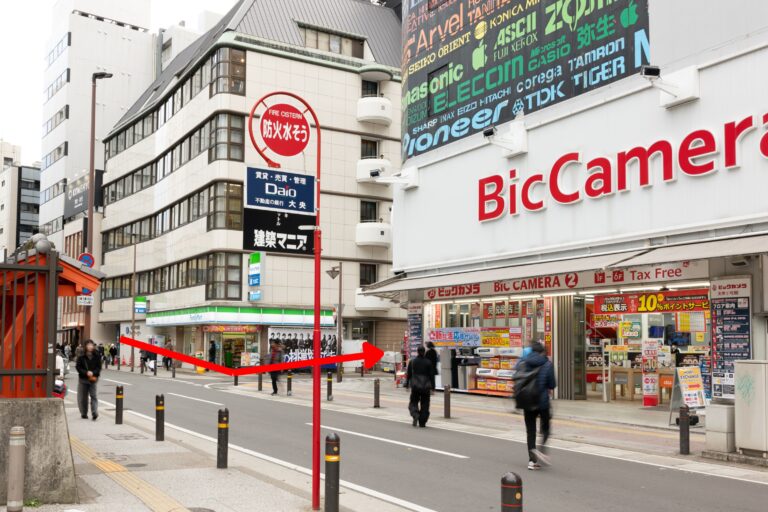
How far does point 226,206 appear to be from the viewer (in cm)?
4522

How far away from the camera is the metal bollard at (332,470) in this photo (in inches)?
294

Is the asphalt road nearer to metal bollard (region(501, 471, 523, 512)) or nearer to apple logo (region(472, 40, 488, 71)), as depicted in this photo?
metal bollard (region(501, 471, 523, 512))

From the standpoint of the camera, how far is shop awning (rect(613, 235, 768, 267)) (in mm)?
14406

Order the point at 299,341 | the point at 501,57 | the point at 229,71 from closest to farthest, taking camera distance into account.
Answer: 1. the point at 501,57
2. the point at 229,71
3. the point at 299,341

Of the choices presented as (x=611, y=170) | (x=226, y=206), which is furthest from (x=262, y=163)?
(x=611, y=170)

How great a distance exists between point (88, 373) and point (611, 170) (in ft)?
41.9

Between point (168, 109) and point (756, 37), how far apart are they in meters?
45.4

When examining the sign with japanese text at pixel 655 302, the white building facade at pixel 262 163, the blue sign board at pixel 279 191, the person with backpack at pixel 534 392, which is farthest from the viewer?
the white building facade at pixel 262 163

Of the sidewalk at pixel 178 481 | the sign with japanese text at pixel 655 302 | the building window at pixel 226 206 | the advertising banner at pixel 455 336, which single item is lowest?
the sidewalk at pixel 178 481

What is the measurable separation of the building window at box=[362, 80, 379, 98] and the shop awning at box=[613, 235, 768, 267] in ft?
119

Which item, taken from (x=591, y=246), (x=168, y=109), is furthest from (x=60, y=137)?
(x=591, y=246)

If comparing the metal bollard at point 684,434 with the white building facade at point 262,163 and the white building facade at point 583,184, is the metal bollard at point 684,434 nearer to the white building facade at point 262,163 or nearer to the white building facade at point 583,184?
the white building facade at point 583,184

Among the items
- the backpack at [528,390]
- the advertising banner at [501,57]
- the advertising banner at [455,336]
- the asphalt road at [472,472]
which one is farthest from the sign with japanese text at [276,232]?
the advertising banner at [455,336]

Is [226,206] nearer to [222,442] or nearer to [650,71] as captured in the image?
[650,71]
